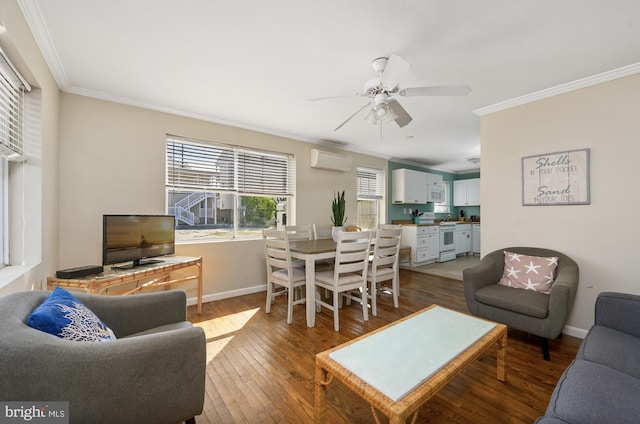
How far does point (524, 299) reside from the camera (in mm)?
2148

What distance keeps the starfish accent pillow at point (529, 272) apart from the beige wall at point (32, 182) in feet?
12.5

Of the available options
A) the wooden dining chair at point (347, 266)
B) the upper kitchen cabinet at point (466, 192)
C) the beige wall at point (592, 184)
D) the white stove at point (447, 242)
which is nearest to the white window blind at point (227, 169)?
the wooden dining chair at point (347, 266)

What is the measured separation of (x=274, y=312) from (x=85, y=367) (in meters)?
2.21

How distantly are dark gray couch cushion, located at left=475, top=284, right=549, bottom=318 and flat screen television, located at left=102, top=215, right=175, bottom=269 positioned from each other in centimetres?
316

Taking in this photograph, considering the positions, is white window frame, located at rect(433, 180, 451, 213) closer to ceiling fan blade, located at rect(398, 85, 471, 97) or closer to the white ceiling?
the white ceiling

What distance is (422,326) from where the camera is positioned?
1.67 metres

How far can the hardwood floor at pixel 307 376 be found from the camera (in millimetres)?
1491

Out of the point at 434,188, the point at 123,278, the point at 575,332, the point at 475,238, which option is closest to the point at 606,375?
the point at 575,332

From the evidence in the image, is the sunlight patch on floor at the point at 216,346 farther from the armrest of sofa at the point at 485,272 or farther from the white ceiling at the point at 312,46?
the white ceiling at the point at 312,46

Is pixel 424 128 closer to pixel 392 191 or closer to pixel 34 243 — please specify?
pixel 392 191

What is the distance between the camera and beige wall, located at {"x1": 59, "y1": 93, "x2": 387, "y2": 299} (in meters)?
2.54

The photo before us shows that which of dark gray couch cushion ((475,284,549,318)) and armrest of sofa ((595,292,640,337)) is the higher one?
armrest of sofa ((595,292,640,337))

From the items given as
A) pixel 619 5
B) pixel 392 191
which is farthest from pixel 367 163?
pixel 619 5

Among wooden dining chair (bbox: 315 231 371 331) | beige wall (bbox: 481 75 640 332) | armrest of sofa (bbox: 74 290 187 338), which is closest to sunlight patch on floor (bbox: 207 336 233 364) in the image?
armrest of sofa (bbox: 74 290 187 338)
